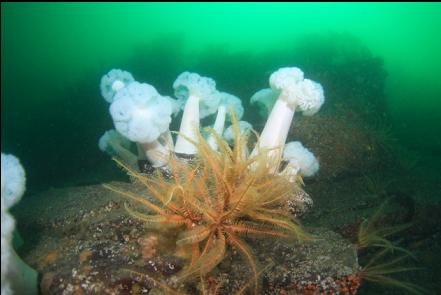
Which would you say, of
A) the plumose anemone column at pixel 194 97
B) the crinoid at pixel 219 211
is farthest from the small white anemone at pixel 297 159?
the plumose anemone column at pixel 194 97

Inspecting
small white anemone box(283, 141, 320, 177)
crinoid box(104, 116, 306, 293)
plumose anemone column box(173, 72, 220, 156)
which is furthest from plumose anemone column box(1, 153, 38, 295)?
small white anemone box(283, 141, 320, 177)

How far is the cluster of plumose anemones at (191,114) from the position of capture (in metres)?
4.38

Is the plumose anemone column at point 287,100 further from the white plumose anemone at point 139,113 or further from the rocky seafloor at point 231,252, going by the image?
the white plumose anemone at point 139,113

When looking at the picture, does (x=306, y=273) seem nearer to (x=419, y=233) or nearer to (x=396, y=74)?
(x=419, y=233)

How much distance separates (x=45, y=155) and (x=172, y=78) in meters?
6.47

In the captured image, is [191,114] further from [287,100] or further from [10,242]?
[10,242]

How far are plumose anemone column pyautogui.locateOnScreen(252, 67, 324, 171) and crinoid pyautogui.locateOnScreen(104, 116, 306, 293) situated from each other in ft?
5.30

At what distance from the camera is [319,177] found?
245 inches

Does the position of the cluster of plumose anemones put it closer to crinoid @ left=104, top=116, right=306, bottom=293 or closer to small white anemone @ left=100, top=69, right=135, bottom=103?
small white anemone @ left=100, top=69, right=135, bottom=103

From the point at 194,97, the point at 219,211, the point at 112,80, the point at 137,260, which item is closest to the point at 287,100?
the point at 194,97

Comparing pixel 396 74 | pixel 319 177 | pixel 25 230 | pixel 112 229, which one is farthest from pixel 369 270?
pixel 396 74

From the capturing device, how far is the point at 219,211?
3.07 meters

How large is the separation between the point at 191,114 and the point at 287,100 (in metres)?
1.70

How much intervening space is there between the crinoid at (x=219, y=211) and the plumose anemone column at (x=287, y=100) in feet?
5.30
